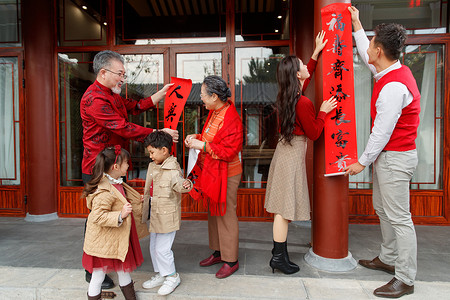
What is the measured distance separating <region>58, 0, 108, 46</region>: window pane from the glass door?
2.75 ft

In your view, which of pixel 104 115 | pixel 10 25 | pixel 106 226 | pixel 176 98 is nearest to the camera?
pixel 106 226

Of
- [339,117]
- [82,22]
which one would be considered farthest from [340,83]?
[82,22]

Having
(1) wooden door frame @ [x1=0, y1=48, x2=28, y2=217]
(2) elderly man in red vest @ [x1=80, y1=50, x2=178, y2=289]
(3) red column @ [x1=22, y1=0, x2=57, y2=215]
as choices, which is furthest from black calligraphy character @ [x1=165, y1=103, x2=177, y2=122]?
(1) wooden door frame @ [x1=0, y1=48, x2=28, y2=217]

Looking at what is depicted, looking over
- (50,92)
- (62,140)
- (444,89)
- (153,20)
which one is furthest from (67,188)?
(444,89)

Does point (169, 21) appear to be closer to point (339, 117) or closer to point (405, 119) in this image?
point (339, 117)

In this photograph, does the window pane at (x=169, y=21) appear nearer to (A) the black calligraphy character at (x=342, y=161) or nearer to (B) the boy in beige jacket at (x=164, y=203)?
(B) the boy in beige jacket at (x=164, y=203)

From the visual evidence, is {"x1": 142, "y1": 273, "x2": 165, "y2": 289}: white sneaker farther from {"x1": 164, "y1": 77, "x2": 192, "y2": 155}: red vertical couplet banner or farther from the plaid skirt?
{"x1": 164, "y1": 77, "x2": 192, "y2": 155}: red vertical couplet banner

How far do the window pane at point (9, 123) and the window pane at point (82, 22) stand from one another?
90 cm

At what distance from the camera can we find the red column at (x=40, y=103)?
13.5 feet

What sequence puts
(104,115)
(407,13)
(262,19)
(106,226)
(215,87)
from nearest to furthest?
1. (106,226)
2. (104,115)
3. (215,87)
4. (407,13)
5. (262,19)

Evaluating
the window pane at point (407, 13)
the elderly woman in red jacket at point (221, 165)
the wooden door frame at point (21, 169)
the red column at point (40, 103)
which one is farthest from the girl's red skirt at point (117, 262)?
the window pane at point (407, 13)

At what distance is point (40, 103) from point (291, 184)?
3698 mm

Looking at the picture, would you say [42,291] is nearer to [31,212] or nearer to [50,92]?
[31,212]

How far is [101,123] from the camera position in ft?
8.11
